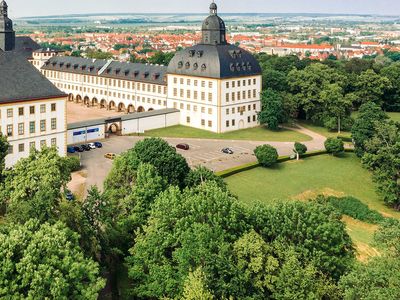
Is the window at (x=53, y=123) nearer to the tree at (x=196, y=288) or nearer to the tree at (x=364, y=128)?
the tree at (x=364, y=128)

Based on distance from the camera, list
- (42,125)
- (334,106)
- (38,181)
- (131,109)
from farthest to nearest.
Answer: (131,109) → (334,106) → (42,125) → (38,181)

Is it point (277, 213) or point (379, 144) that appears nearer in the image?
point (277, 213)

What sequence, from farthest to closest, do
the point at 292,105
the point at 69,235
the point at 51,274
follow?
the point at 292,105, the point at 69,235, the point at 51,274

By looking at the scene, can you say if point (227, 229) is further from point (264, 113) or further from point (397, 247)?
point (264, 113)

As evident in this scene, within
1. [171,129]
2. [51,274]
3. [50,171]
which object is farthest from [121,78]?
[51,274]

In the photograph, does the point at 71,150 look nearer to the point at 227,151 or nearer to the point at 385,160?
the point at 227,151

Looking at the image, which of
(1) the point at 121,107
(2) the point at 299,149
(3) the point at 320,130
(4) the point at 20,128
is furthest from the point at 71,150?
(3) the point at 320,130

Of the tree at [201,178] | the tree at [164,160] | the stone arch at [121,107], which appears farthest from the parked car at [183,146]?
the stone arch at [121,107]
